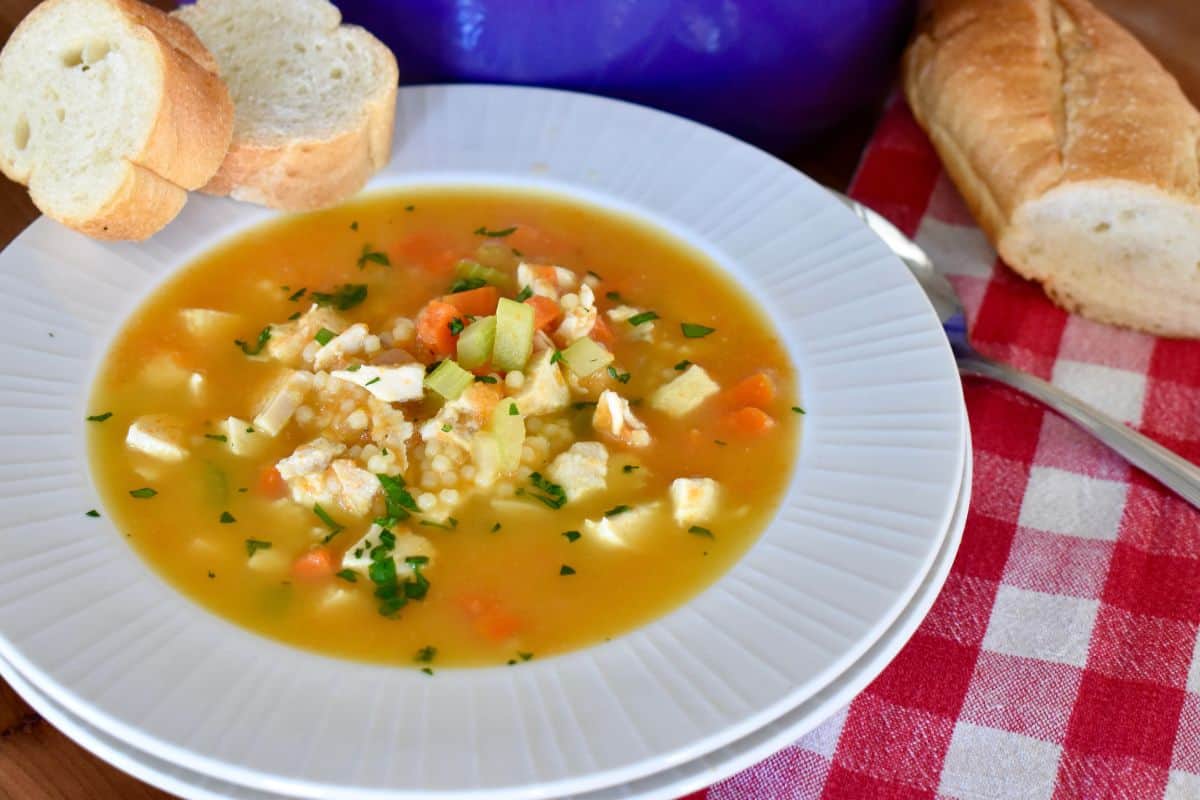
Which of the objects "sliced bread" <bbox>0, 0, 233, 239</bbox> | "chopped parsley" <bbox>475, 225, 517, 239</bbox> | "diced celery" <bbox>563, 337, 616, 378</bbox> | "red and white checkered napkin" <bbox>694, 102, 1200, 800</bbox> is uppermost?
"sliced bread" <bbox>0, 0, 233, 239</bbox>

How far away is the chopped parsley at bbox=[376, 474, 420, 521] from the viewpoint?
2594 millimetres

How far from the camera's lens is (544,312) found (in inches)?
116

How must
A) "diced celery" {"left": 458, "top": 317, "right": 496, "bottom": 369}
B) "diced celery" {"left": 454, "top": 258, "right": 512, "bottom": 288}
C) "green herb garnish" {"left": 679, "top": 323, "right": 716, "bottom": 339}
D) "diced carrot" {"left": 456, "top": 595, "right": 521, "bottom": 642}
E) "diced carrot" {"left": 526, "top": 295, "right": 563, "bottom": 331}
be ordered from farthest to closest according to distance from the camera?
"diced celery" {"left": 454, "top": 258, "right": 512, "bottom": 288} → "green herb garnish" {"left": 679, "top": 323, "right": 716, "bottom": 339} → "diced carrot" {"left": 526, "top": 295, "right": 563, "bottom": 331} → "diced celery" {"left": 458, "top": 317, "right": 496, "bottom": 369} → "diced carrot" {"left": 456, "top": 595, "right": 521, "bottom": 642}

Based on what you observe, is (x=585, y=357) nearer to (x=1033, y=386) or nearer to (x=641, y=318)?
(x=641, y=318)

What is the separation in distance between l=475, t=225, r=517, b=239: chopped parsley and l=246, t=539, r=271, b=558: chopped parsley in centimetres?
116

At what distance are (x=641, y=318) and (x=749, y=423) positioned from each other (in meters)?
0.44

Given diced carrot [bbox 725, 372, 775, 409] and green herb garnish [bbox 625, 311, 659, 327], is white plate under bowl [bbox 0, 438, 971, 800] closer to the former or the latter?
diced carrot [bbox 725, 372, 775, 409]

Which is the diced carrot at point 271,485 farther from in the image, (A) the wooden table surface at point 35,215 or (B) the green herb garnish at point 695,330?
(B) the green herb garnish at point 695,330

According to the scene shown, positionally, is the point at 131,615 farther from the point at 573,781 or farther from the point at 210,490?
the point at 573,781

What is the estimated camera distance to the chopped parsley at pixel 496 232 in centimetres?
335

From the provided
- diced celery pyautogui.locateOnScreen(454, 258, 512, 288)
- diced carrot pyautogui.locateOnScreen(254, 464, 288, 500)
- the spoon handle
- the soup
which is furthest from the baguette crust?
the spoon handle

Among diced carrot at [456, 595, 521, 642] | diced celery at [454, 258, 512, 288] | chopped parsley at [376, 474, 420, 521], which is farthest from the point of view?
diced celery at [454, 258, 512, 288]

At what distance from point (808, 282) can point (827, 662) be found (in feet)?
3.98

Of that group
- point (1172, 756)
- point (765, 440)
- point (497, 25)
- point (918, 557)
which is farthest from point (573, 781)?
point (497, 25)
